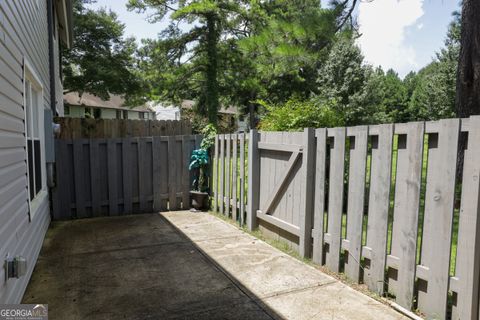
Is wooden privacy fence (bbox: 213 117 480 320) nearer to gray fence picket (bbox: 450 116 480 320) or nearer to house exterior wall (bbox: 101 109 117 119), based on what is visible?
gray fence picket (bbox: 450 116 480 320)

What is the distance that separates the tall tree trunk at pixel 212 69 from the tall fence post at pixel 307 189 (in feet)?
49.9

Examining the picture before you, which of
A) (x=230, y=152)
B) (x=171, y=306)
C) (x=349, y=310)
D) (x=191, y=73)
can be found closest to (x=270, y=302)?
(x=349, y=310)

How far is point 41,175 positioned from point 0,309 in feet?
9.85

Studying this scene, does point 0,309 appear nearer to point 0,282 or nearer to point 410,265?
point 0,282

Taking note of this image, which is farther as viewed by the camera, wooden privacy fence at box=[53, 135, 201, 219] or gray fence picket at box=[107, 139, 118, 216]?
gray fence picket at box=[107, 139, 118, 216]

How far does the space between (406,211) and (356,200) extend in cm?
58

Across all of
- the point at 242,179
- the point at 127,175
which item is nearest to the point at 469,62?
the point at 242,179

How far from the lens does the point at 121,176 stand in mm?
6160

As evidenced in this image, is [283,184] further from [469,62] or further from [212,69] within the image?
[212,69]

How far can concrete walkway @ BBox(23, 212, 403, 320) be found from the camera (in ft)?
9.08

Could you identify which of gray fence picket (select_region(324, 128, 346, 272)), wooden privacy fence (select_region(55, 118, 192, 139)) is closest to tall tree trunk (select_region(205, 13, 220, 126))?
wooden privacy fence (select_region(55, 118, 192, 139))

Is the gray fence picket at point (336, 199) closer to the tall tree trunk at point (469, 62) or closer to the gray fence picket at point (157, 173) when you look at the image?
the tall tree trunk at point (469, 62)

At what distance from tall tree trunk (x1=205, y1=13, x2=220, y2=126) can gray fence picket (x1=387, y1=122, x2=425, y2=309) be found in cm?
1629

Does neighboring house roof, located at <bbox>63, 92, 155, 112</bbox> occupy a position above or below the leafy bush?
above
